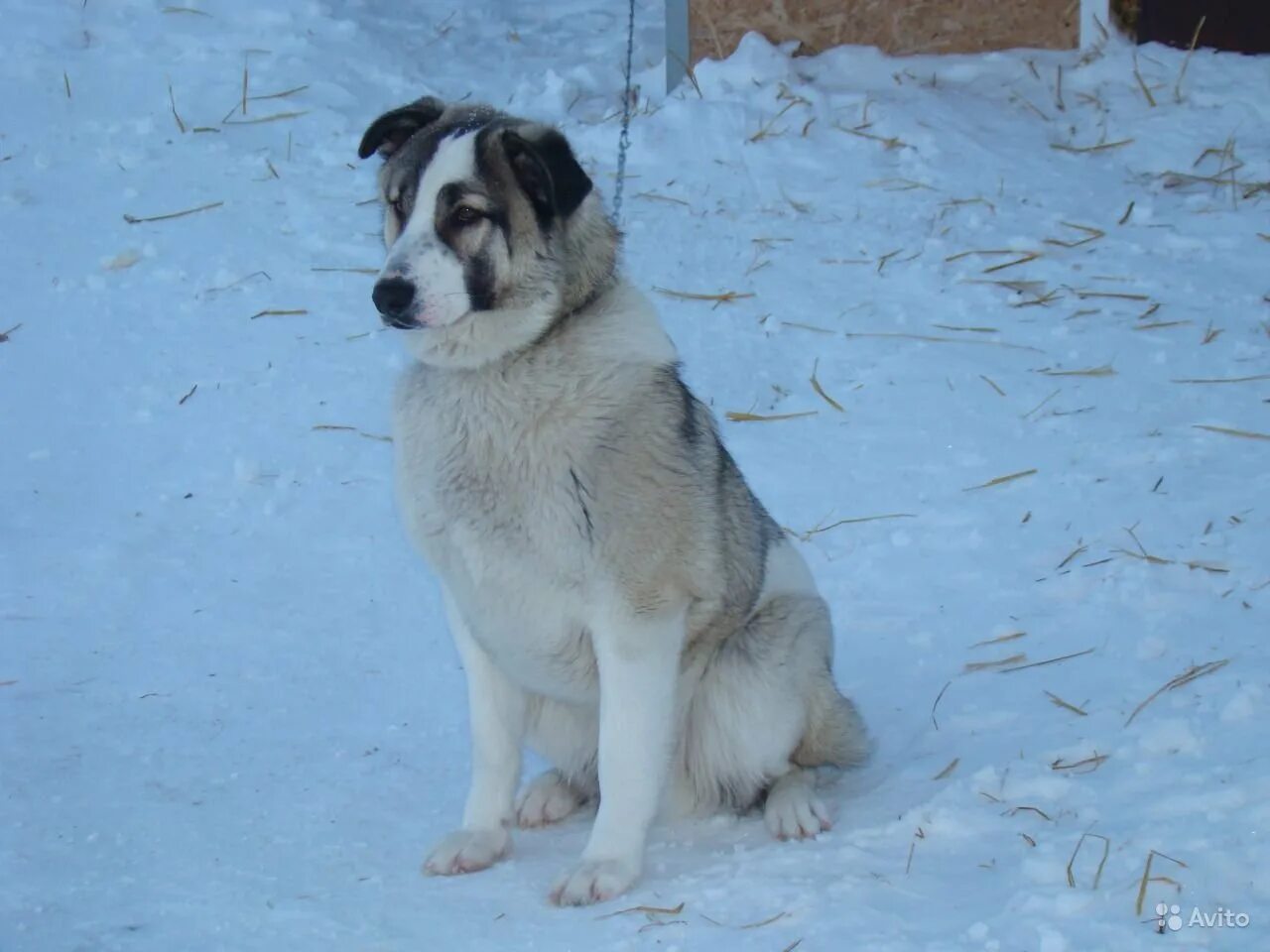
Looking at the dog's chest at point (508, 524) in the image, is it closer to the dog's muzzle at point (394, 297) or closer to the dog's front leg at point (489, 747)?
the dog's front leg at point (489, 747)

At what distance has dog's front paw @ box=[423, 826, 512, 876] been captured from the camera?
3662 millimetres

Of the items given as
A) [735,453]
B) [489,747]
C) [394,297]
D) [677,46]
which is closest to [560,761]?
[489,747]

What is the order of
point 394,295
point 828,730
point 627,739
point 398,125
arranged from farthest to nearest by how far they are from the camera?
point 828,730 → point 398,125 → point 627,739 → point 394,295

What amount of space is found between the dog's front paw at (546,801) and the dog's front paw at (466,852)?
30 cm

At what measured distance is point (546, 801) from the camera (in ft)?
13.4

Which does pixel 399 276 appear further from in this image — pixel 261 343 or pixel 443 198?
pixel 261 343

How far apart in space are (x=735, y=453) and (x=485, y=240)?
2.64 meters

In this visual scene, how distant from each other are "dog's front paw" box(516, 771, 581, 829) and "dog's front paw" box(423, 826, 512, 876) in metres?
0.30

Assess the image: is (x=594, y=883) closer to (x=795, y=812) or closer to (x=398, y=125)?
(x=795, y=812)

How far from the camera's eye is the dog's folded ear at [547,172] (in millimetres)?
3547

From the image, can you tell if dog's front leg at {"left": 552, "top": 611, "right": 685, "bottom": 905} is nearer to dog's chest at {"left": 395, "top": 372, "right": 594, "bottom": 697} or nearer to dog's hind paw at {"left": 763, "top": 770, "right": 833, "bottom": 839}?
dog's chest at {"left": 395, "top": 372, "right": 594, "bottom": 697}

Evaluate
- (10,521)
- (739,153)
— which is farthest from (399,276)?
(739,153)

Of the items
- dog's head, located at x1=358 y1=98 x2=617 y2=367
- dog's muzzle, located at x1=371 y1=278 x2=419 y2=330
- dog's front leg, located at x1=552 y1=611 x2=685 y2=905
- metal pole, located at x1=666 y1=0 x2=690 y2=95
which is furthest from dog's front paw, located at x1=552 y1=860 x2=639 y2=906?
metal pole, located at x1=666 y1=0 x2=690 y2=95

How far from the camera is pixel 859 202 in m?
7.55
